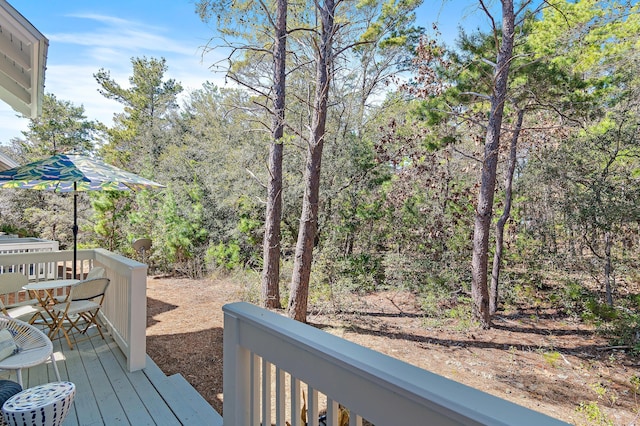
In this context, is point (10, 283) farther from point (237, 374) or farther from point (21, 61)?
point (237, 374)

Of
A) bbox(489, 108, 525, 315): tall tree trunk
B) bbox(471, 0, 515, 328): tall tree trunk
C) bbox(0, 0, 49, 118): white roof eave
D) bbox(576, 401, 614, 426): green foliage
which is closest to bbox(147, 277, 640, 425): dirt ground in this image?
bbox(576, 401, 614, 426): green foliage

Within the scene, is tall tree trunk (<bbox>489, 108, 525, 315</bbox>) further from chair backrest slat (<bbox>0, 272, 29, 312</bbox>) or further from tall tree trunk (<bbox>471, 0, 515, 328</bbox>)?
chair backrest slat (<bbox>0, 272, 29, 312</bbox>)

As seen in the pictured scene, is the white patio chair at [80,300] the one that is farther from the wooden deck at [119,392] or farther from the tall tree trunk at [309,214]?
the tall tree trunk at [309,214]

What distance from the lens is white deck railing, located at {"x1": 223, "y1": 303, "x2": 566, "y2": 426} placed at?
81 centimetres

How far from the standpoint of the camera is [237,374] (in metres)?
1.66

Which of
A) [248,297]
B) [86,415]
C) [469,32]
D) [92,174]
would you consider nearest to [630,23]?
[469,32]

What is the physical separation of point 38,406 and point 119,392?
1198 mm

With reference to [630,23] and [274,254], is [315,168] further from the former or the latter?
[630,23]

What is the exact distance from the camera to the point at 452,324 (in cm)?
651

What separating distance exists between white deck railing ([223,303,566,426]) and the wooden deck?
1265mm

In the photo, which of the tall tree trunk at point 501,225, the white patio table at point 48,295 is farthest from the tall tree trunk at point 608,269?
the white patio table at point 48,295

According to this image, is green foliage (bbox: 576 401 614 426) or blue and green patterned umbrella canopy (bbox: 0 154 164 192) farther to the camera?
blue and green patterned umbrella canopy (bbox: 0 154 164 192)

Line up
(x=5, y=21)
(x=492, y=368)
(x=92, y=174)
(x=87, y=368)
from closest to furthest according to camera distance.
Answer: (x=5, y=21) → (x=87, y=368) → (x=92, y=174) → (x=492, y=368)

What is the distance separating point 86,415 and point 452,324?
5853 millimetres
